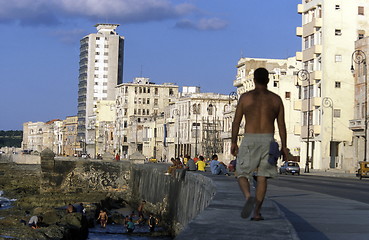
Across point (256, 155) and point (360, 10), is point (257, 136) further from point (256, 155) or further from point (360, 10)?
point (360, 10)

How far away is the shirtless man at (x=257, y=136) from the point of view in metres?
11.1

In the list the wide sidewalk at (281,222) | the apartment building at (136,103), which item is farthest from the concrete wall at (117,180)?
the apartment building at (136,103)

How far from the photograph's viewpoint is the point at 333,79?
84625mm

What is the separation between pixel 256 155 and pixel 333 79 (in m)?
75.2

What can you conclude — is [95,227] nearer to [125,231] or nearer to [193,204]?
[125,231]

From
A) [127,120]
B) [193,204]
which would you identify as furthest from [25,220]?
[127,120]

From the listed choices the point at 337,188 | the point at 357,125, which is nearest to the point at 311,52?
the point at 357,125

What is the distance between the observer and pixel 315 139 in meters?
86.1

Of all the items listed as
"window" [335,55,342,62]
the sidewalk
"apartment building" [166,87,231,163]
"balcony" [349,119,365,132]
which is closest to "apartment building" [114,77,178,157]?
"apartment building" [166,87,231,163]

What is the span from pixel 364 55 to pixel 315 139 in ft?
49.3

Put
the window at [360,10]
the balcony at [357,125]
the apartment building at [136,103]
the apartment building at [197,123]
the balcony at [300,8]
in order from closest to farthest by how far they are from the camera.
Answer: the balcony at [357,125], the window at [360,10], the balcony at [300,8], the apartment building at [197,123], the apartment building at [136,103]

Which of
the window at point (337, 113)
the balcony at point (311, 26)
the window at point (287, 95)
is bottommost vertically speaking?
the window at point (337, 113)

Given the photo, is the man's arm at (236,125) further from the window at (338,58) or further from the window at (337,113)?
the window at (338,58)

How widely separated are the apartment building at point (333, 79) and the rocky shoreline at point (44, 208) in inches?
1078
